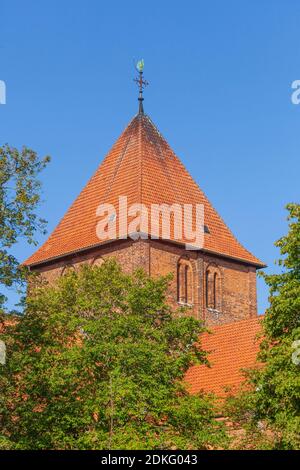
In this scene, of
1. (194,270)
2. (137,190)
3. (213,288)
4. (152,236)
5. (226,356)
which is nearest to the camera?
(226,356)

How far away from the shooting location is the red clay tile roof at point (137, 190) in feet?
172

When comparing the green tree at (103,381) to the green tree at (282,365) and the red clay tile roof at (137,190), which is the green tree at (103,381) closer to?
the green tree at (282,365)

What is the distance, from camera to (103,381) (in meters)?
31.9

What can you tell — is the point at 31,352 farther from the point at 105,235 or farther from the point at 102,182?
the point at 102,182

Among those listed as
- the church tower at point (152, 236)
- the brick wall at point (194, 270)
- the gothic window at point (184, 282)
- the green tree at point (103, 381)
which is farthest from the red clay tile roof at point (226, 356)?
the green tree at point (103, 381)

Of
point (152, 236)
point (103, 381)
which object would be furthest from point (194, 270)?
point (103, 381)

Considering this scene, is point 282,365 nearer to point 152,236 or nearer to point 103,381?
point 103,381

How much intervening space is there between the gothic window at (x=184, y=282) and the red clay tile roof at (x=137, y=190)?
3.95 ft

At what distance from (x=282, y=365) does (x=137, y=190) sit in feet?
71.5

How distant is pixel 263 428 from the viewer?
31.9 metres
